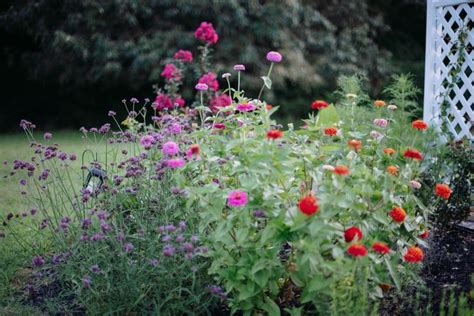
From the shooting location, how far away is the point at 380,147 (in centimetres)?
291

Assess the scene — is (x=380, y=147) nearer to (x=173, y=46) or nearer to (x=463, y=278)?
(x=463, y=278)

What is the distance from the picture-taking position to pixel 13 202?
5164 mm

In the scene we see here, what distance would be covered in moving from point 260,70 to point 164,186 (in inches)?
320

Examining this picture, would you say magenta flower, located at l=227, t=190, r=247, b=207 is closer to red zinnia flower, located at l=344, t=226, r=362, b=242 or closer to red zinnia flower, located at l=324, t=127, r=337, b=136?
red zinnia flower, located at l=344, t=226, r=362, b=242

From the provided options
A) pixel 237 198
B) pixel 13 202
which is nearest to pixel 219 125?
pixel 237 198

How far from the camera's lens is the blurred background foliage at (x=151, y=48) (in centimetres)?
1037

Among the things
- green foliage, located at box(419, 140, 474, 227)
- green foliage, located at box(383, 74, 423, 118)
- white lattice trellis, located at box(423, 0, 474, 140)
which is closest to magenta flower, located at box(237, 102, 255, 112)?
green foliage, located at box(419, 140, 474, 227)

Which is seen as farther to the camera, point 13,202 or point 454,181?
point 13,202

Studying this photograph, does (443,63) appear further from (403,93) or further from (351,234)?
(351,234)

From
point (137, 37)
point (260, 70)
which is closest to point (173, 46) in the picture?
point (137, 37)

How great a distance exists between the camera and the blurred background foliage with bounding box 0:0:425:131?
10367mm

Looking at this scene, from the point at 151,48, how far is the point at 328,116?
7888mm

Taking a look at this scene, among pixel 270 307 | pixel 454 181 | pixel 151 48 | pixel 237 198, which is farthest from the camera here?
pixel 151 48

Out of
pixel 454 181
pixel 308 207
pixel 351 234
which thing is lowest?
pixel 454 181
